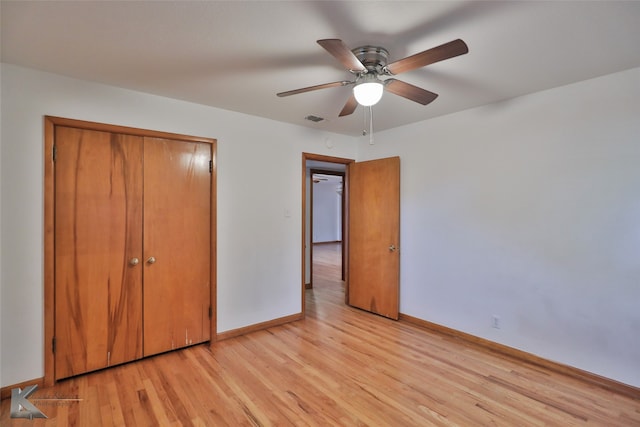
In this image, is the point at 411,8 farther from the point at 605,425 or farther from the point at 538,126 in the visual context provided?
the point at 605,425

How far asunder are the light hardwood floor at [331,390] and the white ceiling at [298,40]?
7.79ft

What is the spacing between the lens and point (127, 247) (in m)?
2.69

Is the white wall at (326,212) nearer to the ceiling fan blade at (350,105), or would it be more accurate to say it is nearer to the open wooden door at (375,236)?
the open wooden door at (375,236)

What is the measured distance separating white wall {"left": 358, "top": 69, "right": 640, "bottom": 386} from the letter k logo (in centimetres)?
343

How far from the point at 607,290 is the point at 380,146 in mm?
2686

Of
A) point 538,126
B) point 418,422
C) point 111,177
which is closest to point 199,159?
point 111,177

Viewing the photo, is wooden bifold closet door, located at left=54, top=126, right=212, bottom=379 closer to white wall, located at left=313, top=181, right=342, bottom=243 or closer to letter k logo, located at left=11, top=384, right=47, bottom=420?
letter k logo, located at left=11, top=384, right=47, bottom=420

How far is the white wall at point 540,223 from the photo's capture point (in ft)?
7.63

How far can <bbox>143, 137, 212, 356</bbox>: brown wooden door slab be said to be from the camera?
2.80 metres

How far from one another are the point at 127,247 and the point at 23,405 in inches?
47.8

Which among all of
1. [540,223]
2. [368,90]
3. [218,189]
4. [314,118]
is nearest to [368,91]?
[368,90]

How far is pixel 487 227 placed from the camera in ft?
10.1

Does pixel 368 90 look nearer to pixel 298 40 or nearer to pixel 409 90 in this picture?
pixel 409 90

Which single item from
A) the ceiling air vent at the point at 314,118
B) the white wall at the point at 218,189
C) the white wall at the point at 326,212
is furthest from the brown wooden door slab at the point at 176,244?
the white wall at the point at 326,212
